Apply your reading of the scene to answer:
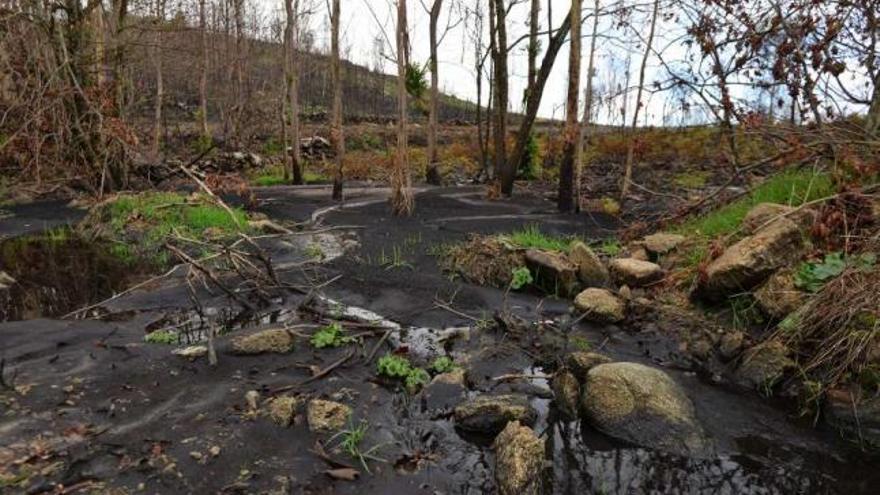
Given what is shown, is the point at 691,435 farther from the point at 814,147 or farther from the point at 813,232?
the point at 814,147

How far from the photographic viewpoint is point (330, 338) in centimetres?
482

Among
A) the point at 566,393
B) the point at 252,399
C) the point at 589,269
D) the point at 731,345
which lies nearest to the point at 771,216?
the point at 731,345

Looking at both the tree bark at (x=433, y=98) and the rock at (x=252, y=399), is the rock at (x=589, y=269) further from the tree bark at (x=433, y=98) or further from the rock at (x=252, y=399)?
the tree bark at (x=433, y=98)

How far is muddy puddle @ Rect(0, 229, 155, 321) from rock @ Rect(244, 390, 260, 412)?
3.09 m

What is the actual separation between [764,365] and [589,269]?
2.31 metres

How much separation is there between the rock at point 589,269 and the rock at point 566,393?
2405mm

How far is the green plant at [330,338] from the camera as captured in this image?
4.80 meters

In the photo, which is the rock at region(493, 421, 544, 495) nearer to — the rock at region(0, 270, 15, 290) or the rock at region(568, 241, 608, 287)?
the rock at region(568, 241, 608, 287)

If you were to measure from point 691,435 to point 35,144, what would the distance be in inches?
213

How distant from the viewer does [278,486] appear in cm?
308

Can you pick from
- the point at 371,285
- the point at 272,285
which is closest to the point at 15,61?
the point at 272,285

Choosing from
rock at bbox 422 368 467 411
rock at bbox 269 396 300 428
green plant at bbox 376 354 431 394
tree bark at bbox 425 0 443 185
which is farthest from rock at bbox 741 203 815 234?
tree bark at bbox 425 0 443 185

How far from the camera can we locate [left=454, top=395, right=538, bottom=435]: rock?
12.2ft

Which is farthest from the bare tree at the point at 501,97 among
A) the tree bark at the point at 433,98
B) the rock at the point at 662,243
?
the rock at the point at 662,243
